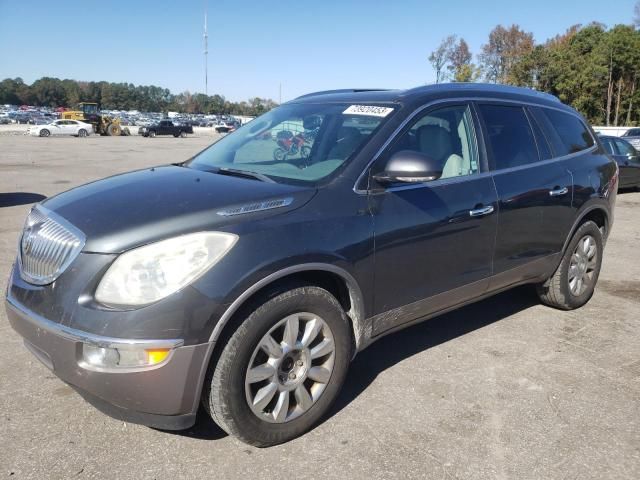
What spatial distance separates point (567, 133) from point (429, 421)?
2951mm

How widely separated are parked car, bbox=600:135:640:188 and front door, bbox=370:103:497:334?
11.3 metres

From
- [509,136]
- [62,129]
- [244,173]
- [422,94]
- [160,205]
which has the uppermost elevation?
[422,94]

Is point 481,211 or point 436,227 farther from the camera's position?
point 481,211

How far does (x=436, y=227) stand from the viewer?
3.37 meters

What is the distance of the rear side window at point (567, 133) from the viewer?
4.56 metres

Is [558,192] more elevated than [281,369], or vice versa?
[558,192]

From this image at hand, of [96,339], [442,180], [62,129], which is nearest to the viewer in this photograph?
[96,339]

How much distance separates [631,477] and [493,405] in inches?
31.6

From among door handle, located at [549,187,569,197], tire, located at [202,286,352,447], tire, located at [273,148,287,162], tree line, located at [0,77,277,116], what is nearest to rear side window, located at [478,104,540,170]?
door handle, located at [549,187,569,197]

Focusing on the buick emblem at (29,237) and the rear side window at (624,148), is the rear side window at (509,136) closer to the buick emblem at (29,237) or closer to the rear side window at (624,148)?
the buick emblem at (29,237)

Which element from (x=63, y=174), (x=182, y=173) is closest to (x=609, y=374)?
(x=182, y=173)

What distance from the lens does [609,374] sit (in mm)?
3756

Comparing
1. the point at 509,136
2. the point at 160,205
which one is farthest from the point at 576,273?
the point at 160,205

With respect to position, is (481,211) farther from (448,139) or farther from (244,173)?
(244,173)
